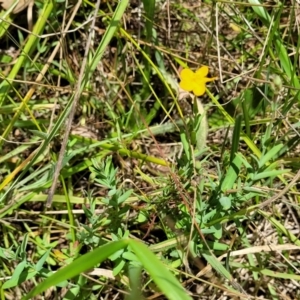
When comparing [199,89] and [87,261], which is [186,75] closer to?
[199,89]

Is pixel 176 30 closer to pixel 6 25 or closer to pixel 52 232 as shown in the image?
pixel 6 25

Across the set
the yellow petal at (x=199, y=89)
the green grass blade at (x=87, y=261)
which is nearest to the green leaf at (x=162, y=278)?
the green grass blade at (x=87, y=261)

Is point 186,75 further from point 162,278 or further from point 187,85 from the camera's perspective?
point 162,278

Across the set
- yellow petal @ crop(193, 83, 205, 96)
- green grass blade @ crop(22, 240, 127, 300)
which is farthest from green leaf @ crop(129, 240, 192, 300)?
yellow petal @ crop(193, 83, 205, 96)

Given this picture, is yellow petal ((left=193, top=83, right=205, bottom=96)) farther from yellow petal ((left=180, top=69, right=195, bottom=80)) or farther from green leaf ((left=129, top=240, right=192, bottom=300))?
green leaf ((left=129, top=240, right=192, bottom=300))

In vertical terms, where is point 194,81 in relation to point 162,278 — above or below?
above

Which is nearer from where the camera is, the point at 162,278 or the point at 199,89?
the point at 162,278

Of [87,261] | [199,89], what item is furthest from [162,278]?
[199,89]

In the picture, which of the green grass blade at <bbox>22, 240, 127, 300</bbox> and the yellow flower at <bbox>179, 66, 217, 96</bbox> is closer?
the green grass blade at <bbox>22, 240, 127, 300</bbox>

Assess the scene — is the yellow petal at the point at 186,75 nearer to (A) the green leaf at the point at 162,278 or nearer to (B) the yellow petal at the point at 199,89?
(B) the yellow petal at the point at 199,89
